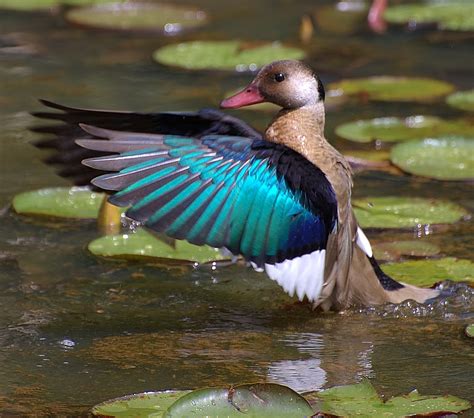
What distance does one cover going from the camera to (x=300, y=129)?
491 cm

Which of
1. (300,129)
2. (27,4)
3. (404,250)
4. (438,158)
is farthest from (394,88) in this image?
(27,4)

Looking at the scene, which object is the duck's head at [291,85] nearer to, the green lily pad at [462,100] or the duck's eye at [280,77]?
the duck's eye at [280,77]

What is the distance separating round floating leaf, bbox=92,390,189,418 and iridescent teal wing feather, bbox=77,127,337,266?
62 centimetres

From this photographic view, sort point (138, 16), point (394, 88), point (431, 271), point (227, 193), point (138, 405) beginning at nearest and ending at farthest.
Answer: point (138, 405) < point (227, 193) < point (431, 271) < point (394, 88) < point (138, 16)

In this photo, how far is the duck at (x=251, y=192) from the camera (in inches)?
168

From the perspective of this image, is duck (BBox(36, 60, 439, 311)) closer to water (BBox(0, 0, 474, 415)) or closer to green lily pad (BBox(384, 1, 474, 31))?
water (BBox(0, 0, 474, 415))

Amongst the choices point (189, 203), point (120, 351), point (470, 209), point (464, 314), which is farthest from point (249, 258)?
point (470, 209)

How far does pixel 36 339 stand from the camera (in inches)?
174

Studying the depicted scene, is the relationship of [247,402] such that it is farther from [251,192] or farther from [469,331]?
[469,331]

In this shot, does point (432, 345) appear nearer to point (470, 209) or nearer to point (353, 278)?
point (353, 278)

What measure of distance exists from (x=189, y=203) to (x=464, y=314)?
1.19 metres

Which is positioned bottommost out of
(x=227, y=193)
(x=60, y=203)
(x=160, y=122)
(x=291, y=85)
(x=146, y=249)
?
(x=146, y=249)

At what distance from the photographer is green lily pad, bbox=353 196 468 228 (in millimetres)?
5504

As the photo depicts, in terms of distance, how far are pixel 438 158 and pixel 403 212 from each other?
2.86ft
